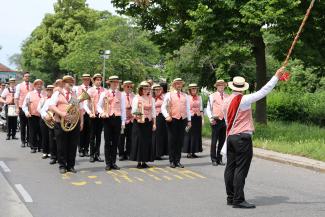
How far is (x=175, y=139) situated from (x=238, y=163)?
4242 millimetres

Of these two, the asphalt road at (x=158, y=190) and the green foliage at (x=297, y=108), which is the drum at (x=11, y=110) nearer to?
the asphalt road at (x=158, y=190)

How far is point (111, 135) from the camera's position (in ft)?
38.9

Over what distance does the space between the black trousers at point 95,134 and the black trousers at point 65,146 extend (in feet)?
5.75

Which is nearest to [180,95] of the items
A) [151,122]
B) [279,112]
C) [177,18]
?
[151,122]

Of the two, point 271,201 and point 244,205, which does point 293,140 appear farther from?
point 244,205

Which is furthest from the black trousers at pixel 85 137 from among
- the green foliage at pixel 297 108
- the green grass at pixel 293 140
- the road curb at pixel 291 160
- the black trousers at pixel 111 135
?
the green foliage at pixel 297 108

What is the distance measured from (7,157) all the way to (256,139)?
6974mm

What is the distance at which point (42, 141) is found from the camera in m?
14.7

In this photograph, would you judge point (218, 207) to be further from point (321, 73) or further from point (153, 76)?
point (153, 76)

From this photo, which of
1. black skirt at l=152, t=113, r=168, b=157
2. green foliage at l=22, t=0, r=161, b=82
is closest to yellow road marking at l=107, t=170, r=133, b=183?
black skirt at l=152, t=113, r=168, b=157

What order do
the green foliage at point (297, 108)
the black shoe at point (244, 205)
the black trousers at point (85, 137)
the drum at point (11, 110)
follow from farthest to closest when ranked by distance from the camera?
the green foliage at point (297, 108), the drum at point (11, 110), the black trousers at point (85, 137), the black shoe at point (244, 205)

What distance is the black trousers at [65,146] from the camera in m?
11.3

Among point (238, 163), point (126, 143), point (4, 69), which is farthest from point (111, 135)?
point (4, 69)

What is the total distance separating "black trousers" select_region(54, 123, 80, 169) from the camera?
11.3m
